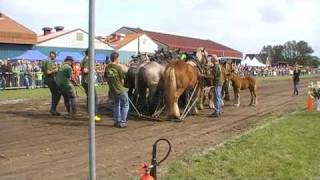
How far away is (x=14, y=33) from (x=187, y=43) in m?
43.8

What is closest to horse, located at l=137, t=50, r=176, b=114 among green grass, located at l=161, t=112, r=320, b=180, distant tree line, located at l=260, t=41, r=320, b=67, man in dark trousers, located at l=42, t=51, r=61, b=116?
man in dark trousers, located at l=42, t=51, r=61, b=116

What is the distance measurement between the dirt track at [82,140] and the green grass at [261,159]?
657 mm

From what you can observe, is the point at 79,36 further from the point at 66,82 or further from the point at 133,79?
the point at 66,82

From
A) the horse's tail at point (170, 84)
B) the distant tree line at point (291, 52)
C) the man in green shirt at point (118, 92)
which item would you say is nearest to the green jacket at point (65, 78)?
the man in green shirt at point (118, 92)

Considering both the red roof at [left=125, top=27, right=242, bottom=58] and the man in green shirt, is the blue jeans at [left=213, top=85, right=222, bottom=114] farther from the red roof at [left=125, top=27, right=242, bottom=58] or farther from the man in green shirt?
the red roof at [left=125, top=27, right=242, bottom=58]

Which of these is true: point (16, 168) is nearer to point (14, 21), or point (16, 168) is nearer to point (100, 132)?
point (100, 132)

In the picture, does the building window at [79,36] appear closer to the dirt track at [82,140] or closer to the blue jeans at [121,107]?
the dirt track at [82,140]

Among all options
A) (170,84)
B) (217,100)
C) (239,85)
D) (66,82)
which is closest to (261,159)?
(170,84)

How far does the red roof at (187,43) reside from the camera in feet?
273

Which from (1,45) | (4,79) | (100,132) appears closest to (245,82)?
(100,132)

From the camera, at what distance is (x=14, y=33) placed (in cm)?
4738

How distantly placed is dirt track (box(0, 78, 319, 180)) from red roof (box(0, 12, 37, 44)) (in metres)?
28.3

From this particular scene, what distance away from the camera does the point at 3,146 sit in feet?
38.1

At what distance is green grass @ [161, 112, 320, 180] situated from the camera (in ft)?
30.9
